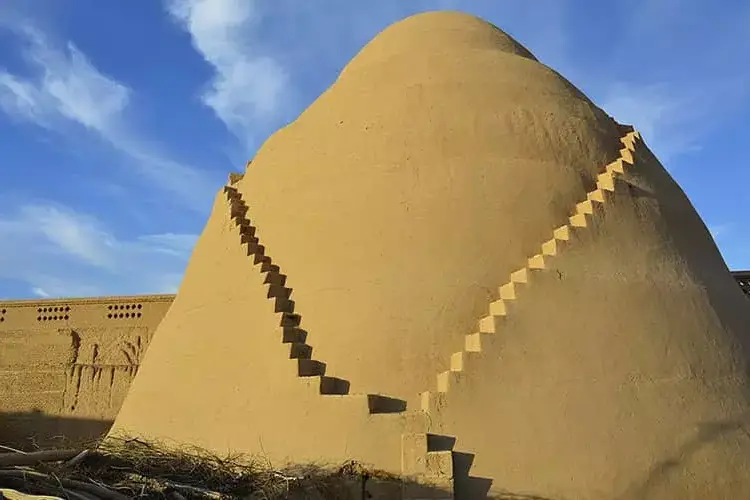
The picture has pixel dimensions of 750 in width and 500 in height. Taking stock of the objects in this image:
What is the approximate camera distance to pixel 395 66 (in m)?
9.05

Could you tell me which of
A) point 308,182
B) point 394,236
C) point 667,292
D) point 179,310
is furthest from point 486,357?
point 179,310

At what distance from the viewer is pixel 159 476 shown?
579 cm

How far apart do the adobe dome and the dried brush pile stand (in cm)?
23

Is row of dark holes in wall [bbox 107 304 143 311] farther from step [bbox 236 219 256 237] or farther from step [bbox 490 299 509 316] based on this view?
step [bbox 490 299 509 316]

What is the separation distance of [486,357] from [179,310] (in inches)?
147

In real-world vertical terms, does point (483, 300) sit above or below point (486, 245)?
below

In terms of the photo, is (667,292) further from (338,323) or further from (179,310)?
(179,310)

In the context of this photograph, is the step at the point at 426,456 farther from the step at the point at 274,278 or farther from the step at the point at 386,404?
the step at the point at 274,278

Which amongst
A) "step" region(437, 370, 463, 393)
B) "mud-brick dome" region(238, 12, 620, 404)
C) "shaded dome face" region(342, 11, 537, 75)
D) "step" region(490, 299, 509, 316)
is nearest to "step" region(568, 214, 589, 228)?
"mud-brick dome" region(238, 12, 620, 404)

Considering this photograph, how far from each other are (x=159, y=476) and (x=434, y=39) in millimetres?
6329

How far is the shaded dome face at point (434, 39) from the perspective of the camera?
31.2 feet

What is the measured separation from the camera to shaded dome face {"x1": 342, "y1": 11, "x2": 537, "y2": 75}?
951 centimetres

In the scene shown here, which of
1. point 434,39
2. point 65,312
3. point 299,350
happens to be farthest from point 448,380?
point 65,312

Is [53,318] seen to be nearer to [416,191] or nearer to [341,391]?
[416,191]
